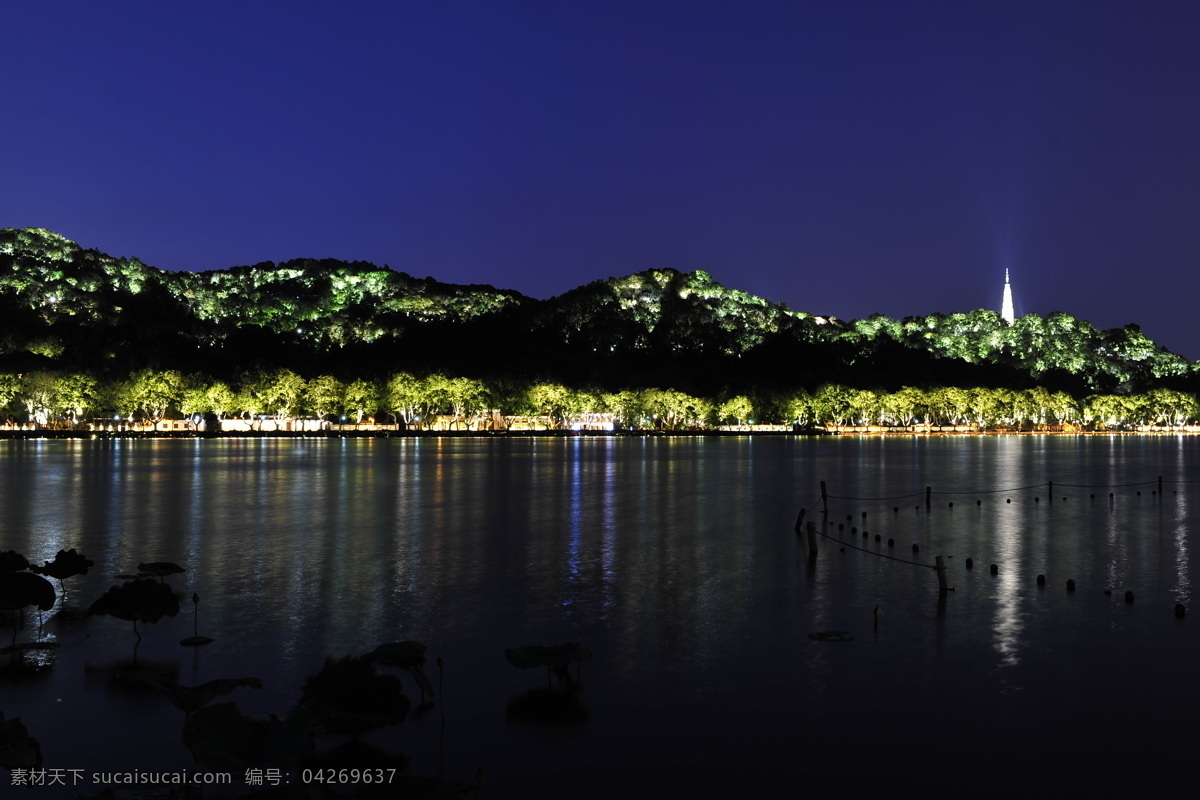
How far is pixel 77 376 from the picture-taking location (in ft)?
419

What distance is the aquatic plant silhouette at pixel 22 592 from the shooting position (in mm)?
15391

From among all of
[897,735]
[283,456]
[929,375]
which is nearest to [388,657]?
[897,735]

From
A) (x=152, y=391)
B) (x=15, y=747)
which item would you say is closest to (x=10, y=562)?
(x=15, y=747)

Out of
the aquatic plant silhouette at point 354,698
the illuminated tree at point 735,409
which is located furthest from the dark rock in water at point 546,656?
the illuminated tree at point 735,409

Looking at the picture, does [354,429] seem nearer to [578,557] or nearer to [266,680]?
[578,557]

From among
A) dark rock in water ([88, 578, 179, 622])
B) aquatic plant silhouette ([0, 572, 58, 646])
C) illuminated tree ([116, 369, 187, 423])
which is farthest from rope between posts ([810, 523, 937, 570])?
illuminated tree ([116, 369, 187, 423])

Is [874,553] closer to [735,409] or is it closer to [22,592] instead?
[22,592]

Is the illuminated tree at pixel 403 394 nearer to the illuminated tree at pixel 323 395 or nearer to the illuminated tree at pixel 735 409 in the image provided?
the illuminated tree at pixel 323 395

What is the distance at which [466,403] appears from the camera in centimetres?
13862

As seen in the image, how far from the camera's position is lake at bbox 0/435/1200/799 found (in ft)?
37.2

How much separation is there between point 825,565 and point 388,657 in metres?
14.2

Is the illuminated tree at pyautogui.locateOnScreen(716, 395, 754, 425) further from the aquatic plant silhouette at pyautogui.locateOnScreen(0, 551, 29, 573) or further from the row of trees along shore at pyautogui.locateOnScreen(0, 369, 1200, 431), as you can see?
the aquatic plant silhouette at pyautogui.locateOnScreen(0, 551, 29, 573)

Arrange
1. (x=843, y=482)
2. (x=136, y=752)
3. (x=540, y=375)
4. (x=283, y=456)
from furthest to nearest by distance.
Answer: (x=540, y=375)
(x=283, y=456)
(x=843, y=482)
(x=136, y=752)

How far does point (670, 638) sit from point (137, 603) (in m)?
8.73
